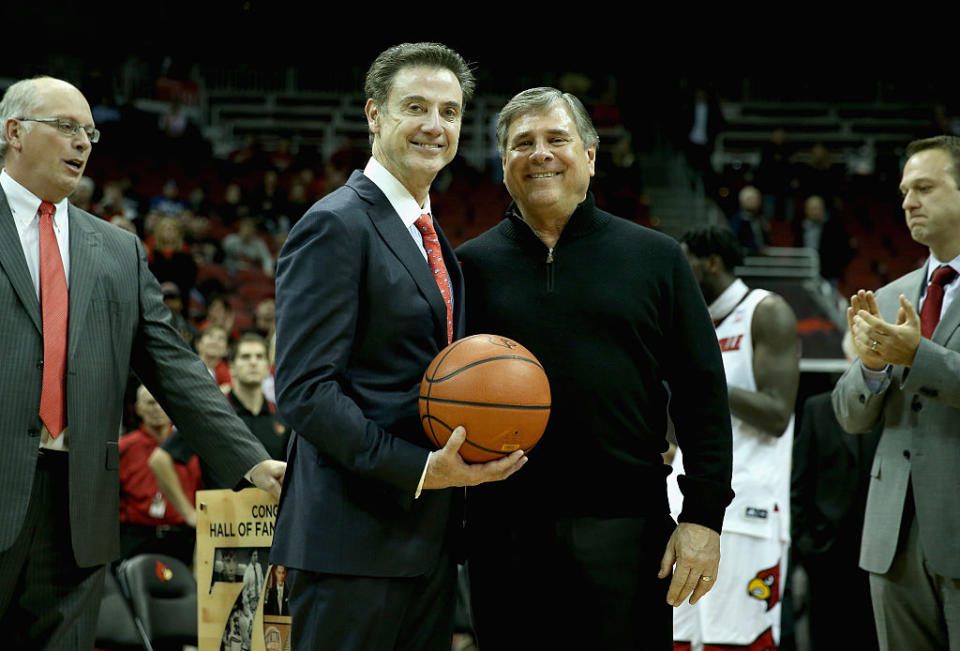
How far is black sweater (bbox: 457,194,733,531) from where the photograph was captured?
2.78 meters

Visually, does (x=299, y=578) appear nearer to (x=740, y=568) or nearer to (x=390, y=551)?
(x=390, y=551)

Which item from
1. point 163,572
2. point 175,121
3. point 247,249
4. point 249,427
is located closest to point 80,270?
point 163,572

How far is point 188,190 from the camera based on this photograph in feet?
48.2

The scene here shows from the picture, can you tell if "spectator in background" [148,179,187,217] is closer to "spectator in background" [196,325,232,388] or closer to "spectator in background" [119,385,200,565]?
"spectator in background" [196,325,232,388]

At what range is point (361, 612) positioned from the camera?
Result: 2391mm

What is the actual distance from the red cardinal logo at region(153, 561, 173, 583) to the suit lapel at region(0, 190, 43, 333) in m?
1.80

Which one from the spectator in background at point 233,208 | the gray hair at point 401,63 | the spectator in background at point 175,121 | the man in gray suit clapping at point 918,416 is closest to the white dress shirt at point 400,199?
the gray hair at point 401,63

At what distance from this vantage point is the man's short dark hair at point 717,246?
4512 mm

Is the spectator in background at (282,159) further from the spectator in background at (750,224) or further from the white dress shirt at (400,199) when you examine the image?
the white dress shirt at (400,199)

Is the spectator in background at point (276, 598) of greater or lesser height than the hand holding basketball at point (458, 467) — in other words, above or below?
below

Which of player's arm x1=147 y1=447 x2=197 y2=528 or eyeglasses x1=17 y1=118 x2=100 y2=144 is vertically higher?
eyeglasses x1=17 y1=118 x2=100 y2=144

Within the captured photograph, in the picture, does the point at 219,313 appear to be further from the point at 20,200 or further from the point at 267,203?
the point at 20,200

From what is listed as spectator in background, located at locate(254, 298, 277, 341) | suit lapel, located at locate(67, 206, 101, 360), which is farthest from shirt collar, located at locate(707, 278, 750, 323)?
spectator in background, located at locate(254, 298, 277, 341)

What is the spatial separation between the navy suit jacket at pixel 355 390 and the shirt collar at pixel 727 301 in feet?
7.12
